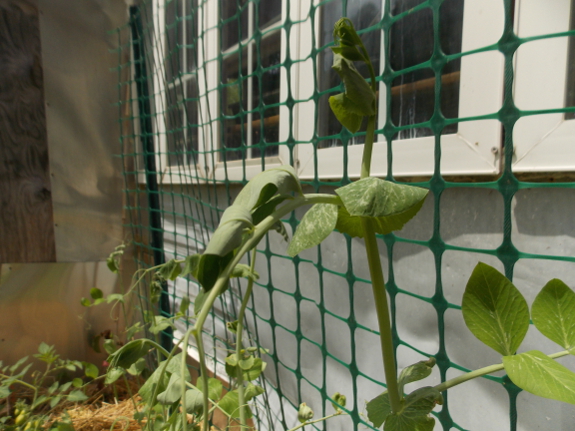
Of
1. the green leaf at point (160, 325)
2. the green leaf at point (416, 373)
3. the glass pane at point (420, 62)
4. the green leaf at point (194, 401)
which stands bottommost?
the green leaf at point (160, 325)

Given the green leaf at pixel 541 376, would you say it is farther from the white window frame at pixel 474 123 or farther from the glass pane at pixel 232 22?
the glass pane at pixel 232 22

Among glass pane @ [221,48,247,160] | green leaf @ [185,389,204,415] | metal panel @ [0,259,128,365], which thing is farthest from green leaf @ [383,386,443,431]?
metal panel @ [0,259,128,365]

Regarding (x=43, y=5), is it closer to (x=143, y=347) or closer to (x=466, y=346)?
(x=143, y=347)

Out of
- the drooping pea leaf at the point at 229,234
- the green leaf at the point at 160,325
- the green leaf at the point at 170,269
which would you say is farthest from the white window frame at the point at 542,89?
the green leaf at the point at 160,325

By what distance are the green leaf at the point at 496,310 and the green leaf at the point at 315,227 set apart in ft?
0.37

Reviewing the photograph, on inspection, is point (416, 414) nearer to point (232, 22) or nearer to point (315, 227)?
point (315, 227)

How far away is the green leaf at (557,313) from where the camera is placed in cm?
26

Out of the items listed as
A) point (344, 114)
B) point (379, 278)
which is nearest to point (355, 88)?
point (344, 114)

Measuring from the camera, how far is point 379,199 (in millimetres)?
218

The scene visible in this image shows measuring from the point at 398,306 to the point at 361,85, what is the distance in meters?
0.48

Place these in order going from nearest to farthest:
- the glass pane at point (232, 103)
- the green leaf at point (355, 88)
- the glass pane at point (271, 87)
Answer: the green leaf at point (355, 88) < the glass pane at point (271, 87) < the glass pane at point (232, 103)

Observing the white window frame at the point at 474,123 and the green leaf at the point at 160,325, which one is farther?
the green leaf at the point at 160,325

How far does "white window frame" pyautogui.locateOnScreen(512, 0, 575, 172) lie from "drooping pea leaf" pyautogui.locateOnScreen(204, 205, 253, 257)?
1.36ft

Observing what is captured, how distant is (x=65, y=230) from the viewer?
1.38m
